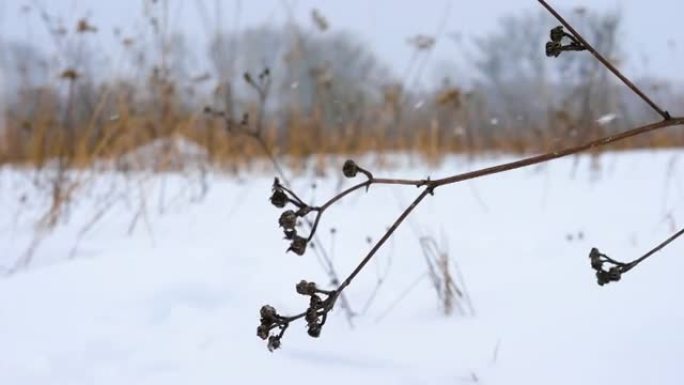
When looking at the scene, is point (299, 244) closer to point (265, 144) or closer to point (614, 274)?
point (614, 274)

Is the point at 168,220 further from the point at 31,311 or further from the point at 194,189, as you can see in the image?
the point at 31,311

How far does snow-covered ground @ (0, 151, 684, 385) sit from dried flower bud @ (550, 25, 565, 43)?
0.48 metres

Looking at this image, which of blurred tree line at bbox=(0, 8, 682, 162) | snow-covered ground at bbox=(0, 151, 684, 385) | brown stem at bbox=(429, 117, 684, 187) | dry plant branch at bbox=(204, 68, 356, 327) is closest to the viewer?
brown stem at bbox=(429, 117, 684, 187)

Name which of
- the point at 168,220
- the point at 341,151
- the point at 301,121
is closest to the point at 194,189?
the point at 168,220

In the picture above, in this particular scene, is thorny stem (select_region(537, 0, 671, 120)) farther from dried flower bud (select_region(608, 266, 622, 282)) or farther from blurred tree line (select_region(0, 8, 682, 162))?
blurred tree line (select_region(0, 8, 682, 162))

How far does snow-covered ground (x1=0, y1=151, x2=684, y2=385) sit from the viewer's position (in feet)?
3.22

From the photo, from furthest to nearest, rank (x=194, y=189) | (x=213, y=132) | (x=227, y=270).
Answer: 1. (x=213, y=132)
2. (x=194, y=189)
3. (x=227, y=270)

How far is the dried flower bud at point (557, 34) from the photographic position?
2.01 ft

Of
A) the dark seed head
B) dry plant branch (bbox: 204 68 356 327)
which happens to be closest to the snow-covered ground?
dry plant branch (bbox: 204 68 356 327)

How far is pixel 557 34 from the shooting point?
24.2 inches

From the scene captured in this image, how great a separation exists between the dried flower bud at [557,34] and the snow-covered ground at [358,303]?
48 cm

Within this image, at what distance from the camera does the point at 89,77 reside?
12.8 feet

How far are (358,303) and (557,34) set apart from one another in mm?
861

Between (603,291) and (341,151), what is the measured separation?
3032 mm
